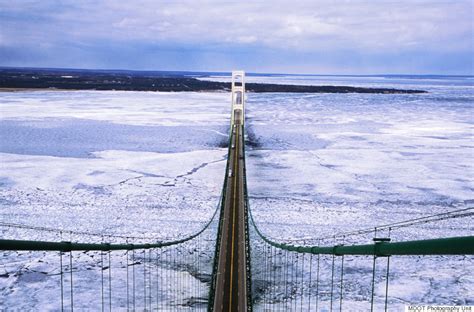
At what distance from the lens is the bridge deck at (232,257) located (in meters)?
10.5

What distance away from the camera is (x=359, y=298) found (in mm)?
10281

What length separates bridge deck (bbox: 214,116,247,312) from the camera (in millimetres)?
10458

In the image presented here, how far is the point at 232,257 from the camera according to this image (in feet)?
42.4

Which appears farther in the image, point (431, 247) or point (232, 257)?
point (232, 257)

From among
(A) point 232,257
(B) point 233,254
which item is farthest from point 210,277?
(B) point 233,254

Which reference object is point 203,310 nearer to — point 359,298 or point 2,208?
point 359,298

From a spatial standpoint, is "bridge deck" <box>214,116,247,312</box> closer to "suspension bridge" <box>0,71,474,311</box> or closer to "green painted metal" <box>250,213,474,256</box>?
"suspension bridge" <box>0,71,474,311</box>

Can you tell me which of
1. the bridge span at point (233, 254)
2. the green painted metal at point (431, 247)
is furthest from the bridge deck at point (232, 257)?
the green painted metal at point (431, 247)

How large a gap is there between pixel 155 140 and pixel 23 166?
11662 mm

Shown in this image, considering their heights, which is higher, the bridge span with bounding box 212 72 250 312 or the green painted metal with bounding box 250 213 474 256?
the green painted metal with bounding box 250 213 474 256

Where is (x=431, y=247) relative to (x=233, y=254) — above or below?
above

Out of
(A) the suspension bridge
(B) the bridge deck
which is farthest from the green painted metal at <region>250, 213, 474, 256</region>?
(B) the bridge deck

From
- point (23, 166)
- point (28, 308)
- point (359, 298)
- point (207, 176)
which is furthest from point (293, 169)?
point (28, 308)

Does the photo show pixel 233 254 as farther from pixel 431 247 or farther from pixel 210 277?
pixel 431 247
